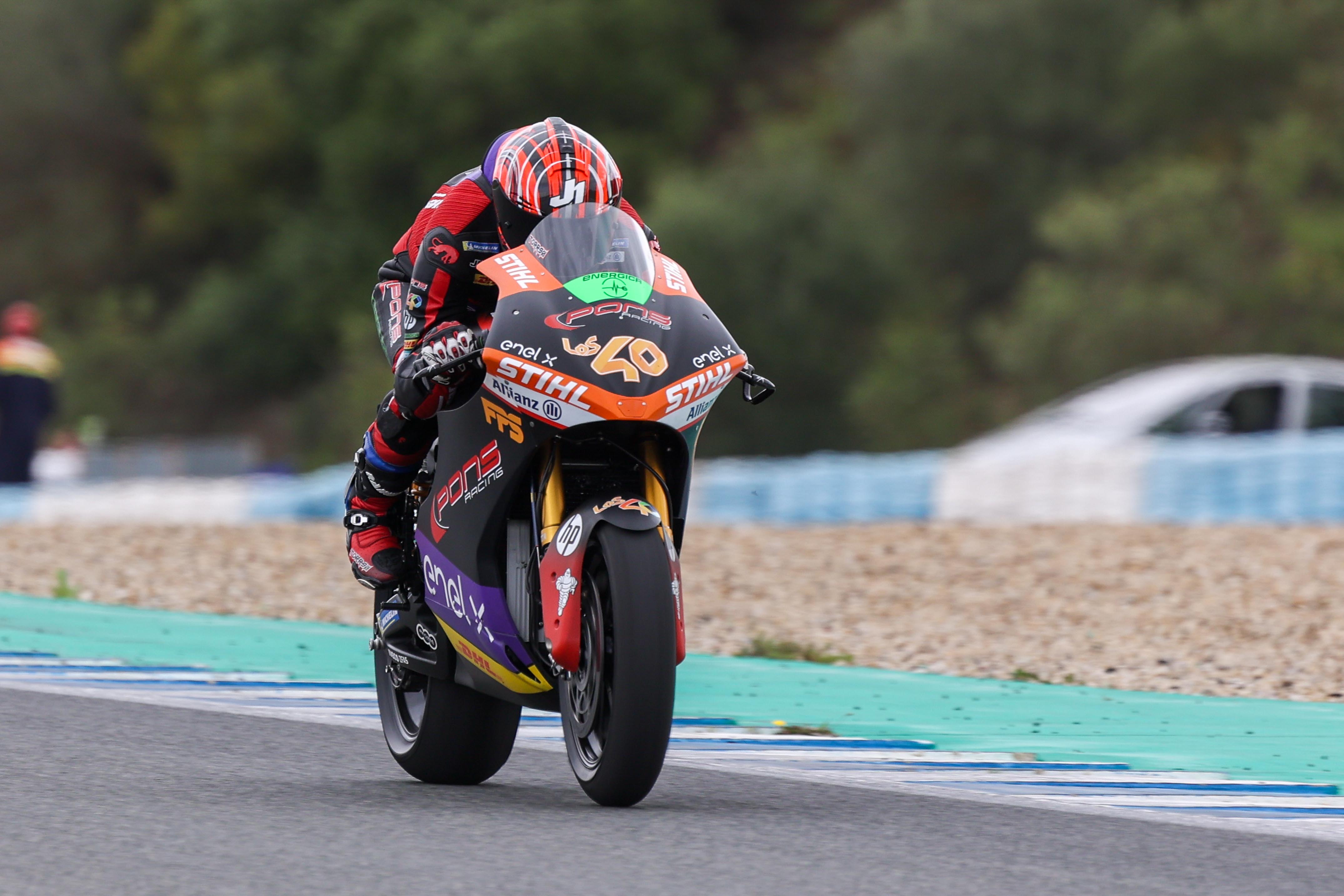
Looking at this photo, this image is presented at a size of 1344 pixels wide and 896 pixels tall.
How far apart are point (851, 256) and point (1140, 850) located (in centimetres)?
3491

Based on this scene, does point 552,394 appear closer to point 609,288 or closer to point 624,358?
point 624,358

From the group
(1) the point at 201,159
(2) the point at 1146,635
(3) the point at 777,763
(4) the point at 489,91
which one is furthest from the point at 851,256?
(3) the point at 777,763

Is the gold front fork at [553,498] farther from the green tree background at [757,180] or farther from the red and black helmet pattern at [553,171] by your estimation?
the green tree background at [757,180]

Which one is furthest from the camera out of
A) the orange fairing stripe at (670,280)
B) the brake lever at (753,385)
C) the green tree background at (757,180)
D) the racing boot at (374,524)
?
the green tree background at (757,180)

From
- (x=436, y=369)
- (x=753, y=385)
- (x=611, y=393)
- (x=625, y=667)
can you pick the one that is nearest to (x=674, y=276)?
(x=753, y=385)

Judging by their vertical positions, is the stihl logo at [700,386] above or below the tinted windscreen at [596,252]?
below

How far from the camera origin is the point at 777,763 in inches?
248

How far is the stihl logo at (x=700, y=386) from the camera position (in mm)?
5051

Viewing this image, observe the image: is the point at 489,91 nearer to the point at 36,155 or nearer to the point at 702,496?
the point at 36,155

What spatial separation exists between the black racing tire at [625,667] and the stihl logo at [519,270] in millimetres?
664

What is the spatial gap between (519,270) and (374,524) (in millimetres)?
1130

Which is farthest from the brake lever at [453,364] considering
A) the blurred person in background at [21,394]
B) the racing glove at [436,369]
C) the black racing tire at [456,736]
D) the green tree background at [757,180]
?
the green tree background at [757,180]

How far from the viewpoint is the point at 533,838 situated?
4.77 m

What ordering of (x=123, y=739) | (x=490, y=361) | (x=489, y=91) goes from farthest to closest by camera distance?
(x=489, y=91)
(x=123, y=739)
(x=490, y=361)
